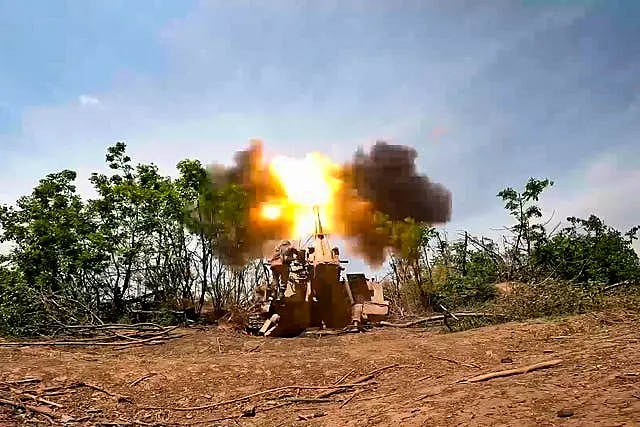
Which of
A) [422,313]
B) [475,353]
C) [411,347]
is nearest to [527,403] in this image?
[475,353]

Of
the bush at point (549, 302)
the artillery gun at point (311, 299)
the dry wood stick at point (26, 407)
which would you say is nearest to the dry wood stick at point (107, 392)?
the dry wood stick at point (26, 407)

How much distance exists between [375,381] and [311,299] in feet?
24.7

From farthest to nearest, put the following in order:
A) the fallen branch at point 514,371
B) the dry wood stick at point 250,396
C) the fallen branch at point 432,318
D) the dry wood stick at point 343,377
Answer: the fallen branch at point 432,318 → the dry wood stick at point 343,377 → the dry wood stick at point 250,396 → the fallen branch at point 514,371

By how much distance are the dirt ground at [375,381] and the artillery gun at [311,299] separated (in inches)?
142

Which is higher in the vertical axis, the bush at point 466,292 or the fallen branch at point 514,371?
the bush at point 466,292

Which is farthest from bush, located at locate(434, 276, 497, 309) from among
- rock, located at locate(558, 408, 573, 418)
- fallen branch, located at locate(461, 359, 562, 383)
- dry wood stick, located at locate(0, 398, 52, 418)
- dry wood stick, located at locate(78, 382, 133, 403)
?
dry wood stick, located at locate(0, 398, 52, 418)

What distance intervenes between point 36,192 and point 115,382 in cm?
1288

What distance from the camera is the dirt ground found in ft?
21.4

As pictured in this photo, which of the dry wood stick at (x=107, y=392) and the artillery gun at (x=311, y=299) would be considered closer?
the dry wood stick at (x=107, y=392)

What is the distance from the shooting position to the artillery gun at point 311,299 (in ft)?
53.9

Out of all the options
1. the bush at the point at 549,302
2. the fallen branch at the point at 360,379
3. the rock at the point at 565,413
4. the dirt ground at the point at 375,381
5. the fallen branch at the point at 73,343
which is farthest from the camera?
the bush at the point at 549,302

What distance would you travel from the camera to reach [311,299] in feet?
55.2

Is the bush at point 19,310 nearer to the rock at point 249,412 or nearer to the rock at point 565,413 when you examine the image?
the rock at point 249,412

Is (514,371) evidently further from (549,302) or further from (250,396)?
(549,302)
